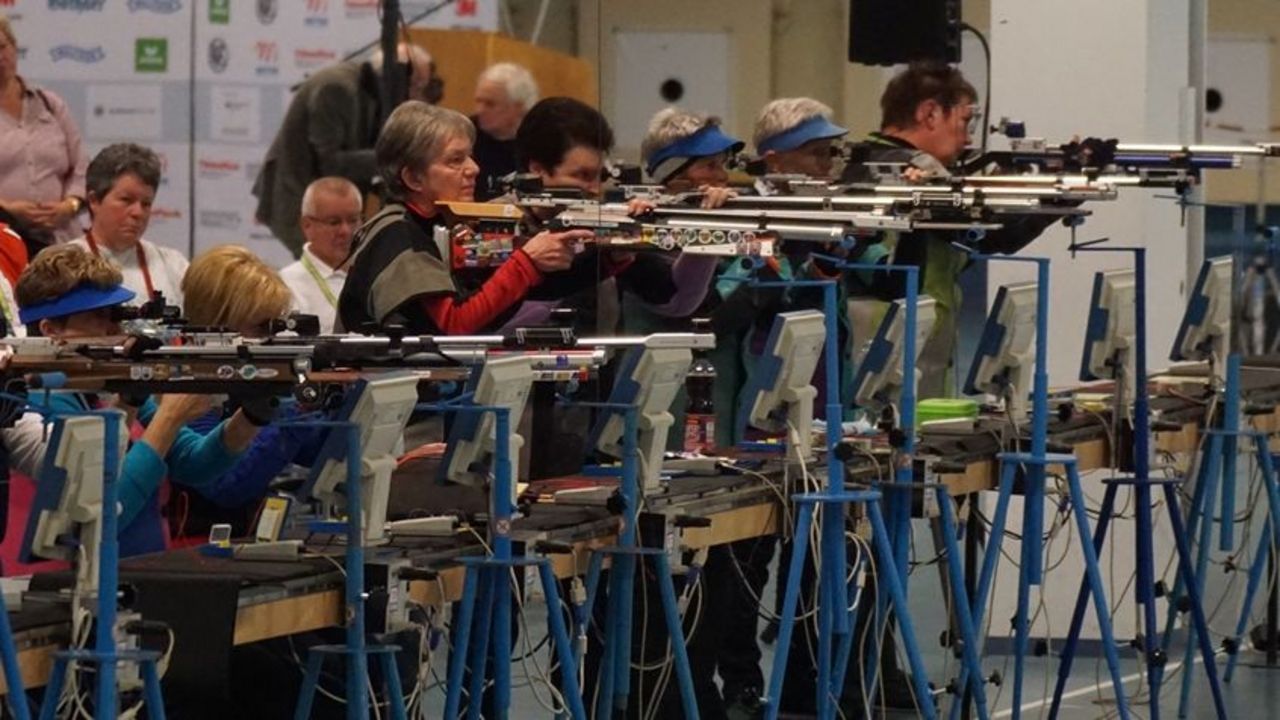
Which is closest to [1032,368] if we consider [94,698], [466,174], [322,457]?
[466,174]

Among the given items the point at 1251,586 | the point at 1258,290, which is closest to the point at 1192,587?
the point at 1251,586

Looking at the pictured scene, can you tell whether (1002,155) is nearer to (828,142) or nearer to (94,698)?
(828,142)

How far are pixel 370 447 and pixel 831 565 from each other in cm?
164

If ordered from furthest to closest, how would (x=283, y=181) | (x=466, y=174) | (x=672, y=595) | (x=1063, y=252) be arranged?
(x=283, y=181) → (x=1063, y=252) → (x=466, y=174) → (x=672, y=595)

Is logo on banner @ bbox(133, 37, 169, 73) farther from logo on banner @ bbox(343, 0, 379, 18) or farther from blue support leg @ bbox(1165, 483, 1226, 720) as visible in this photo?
blue support leg @ bbox(1165, 483, 1226, 720)

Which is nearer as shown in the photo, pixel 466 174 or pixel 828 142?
pixel 466 174

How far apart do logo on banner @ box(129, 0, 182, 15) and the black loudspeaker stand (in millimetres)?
3133

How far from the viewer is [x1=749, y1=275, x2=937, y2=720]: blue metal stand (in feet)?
21.0

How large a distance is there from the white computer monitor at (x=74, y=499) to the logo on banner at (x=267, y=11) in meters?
6.68

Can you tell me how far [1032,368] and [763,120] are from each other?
1015mm

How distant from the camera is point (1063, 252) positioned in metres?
9.09

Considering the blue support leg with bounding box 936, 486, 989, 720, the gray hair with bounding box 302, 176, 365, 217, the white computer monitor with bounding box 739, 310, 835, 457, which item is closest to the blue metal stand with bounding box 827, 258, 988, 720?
the blue support leg with bounding box 936, 486, 989, 720

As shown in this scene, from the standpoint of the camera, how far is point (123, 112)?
10.9m

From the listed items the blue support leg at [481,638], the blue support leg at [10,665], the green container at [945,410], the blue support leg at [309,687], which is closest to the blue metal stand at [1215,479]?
the green container at [945,410]
